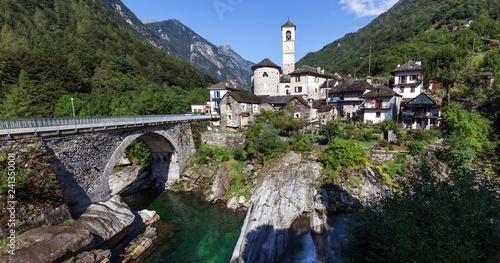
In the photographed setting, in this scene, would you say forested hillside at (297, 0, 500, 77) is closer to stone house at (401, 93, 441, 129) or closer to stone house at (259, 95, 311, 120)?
stone house at (401, 93, 441, 129)

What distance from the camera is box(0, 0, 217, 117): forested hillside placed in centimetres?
3822

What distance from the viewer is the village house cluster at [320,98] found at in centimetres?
3522

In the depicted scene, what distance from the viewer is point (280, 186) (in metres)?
21.8

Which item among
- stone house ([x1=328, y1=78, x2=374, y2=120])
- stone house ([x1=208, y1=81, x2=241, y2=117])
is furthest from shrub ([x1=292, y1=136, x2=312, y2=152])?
stone house ([x1=208, y1=81, x2=241, y2=117])

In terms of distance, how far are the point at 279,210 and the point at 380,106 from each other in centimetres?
2809

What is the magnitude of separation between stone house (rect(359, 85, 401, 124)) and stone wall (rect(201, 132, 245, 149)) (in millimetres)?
21610

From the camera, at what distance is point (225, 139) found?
114ft

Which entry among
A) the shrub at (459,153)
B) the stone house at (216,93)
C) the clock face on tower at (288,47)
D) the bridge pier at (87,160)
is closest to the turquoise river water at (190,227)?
the bridge pier at (87,160)

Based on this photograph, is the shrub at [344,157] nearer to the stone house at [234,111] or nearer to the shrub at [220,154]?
the shrub at [220,154]

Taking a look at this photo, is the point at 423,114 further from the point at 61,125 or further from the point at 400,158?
the point at 61,125

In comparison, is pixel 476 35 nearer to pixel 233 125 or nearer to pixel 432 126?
pixel 432 126

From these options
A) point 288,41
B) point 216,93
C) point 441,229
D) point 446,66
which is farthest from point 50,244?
point 446,66

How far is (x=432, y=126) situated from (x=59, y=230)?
1702 inches

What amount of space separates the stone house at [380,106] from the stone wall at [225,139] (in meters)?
21.6
